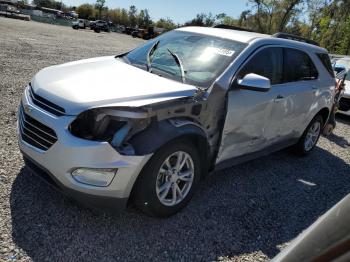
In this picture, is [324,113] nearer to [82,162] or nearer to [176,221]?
[176,221]

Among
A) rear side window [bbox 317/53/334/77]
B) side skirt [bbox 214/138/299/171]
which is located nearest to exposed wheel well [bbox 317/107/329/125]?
rear side window [bbox 317/53/334/77]

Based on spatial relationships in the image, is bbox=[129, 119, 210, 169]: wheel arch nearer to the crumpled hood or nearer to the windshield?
the crumpled hood

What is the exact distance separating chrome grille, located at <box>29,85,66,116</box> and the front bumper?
5 cm

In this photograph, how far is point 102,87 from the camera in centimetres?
Result: 350

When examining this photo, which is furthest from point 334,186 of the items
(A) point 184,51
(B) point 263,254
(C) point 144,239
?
(C) point 144,239


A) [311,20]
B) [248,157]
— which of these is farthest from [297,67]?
[311,20]

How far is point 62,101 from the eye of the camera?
3.28 meters

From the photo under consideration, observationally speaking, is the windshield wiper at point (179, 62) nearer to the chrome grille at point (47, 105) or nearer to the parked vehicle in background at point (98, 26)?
the chrome grille at point (47, 105)

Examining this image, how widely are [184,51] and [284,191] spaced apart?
87.9 inches

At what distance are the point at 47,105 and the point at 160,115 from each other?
102 centimetres

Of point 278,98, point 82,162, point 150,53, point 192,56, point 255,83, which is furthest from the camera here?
point 278,98

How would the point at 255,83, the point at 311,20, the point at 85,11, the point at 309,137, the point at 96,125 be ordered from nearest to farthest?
the point at 96,125 < the point at 255,83 < the point at 309,137 < the point at 311,20 < the point at 85,11

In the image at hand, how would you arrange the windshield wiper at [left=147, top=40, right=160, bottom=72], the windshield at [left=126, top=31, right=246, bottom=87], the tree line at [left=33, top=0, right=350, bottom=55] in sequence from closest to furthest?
1. the windshield at [left=126, top=31, right=246, bottom=87]
2. the windshield wiper at [left=147, top=40, right=160, bottom=72]
3. the tree line at [left=33, top=0, right=350, bottom=55]

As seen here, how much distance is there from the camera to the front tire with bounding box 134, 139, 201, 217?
3334 millimetres
